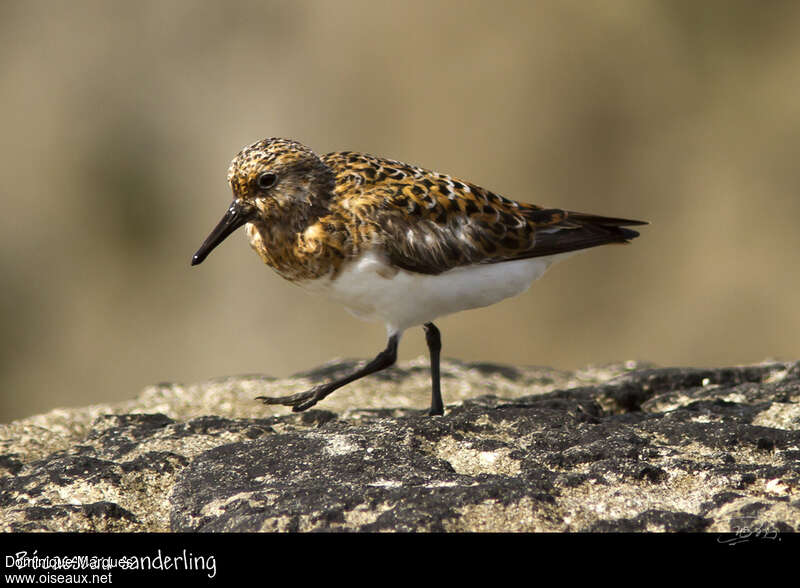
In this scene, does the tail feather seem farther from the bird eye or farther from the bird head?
the bird eye

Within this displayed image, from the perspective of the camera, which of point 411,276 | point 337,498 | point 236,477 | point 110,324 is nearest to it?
point 337,498

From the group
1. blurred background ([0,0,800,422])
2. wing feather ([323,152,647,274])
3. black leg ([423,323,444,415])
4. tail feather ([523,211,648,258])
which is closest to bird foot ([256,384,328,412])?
black leg ([423,323,444,415])

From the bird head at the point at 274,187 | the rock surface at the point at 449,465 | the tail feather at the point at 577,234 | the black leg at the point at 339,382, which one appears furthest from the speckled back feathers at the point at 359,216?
the rock surface at the point at 449,465

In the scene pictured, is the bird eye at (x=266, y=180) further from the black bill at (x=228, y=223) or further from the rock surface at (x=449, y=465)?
the rock surface at (x=449, y=465)
